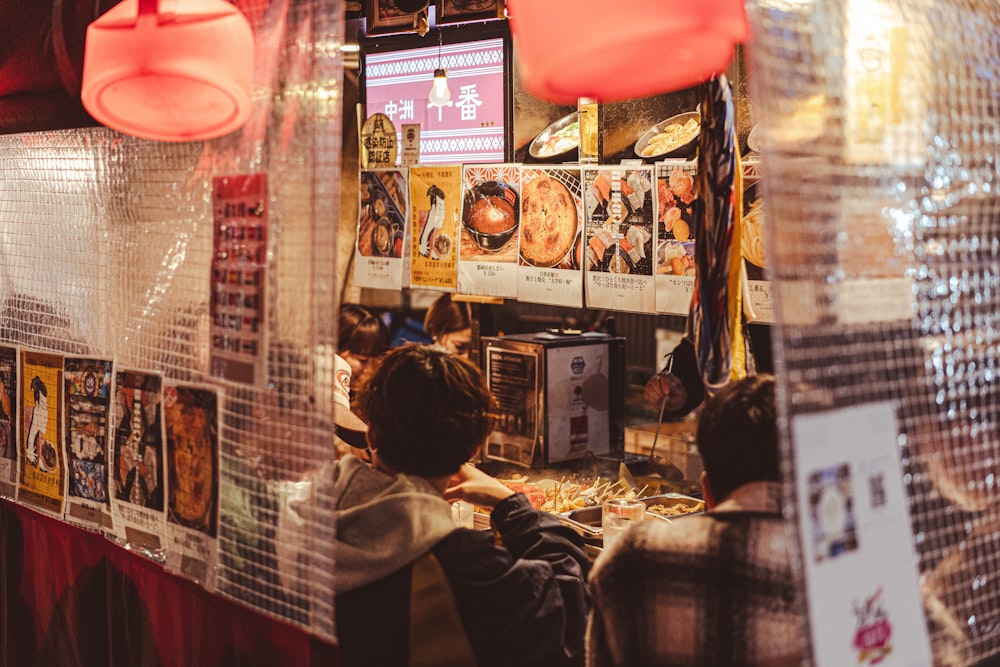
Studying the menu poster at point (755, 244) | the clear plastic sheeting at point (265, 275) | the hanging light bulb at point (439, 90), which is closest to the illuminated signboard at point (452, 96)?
the hanging light bulb at point (439, 90)

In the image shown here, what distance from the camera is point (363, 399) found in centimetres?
277

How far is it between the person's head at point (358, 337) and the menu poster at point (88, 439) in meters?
2.21

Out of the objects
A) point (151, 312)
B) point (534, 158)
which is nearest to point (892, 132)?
point (151, 312)

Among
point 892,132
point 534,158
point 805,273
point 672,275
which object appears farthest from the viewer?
point 534,158

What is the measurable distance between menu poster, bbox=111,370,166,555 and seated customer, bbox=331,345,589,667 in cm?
57

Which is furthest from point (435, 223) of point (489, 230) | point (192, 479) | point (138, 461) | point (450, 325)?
point (192, 479)

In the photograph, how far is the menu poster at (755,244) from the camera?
143 inches

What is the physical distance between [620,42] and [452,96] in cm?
336

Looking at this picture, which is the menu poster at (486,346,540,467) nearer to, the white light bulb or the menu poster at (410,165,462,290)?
the menu poster at (410,165,462,290)

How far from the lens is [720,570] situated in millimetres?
2098

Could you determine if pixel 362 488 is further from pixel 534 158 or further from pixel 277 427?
pixel 534 158

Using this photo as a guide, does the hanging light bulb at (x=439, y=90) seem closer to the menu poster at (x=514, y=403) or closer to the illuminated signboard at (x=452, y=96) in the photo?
the illuminated signboard at (x=452, y=96)

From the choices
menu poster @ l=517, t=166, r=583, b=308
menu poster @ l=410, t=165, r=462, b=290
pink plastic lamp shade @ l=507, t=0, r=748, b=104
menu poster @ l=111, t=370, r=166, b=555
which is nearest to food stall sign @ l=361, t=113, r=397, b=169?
menu poster @ l=410, t=165, r=462, b=290

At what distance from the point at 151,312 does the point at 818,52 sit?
6.29ft
